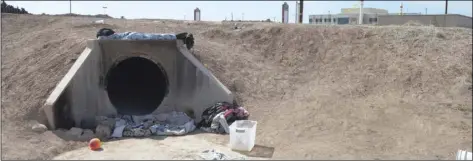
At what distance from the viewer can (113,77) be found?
12352 mm

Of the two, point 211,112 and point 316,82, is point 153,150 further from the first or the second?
point 316,82

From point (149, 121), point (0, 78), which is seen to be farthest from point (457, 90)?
point (0, 78)

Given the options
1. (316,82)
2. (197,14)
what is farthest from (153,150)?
(197,14)

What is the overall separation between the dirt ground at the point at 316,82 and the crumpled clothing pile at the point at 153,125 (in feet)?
3.24

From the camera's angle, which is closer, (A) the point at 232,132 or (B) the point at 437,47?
(A) the point at 232,132

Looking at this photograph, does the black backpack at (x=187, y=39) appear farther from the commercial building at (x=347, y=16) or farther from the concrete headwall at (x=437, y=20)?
the commercial building at (x=347, y=16)

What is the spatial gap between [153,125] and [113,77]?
274 centimetres

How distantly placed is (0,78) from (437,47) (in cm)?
1131

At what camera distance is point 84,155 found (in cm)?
829

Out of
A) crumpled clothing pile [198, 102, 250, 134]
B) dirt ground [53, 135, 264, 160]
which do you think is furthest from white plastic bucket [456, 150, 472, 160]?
crumpled clothing pile [198, 102, 250, 134]

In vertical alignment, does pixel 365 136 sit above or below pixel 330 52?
below

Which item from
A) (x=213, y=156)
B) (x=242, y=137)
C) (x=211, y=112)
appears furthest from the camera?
(x=211, y=112)

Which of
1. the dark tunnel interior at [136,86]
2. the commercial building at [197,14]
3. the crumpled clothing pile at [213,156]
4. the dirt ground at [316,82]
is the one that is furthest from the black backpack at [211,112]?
the commercial building at [197,14]

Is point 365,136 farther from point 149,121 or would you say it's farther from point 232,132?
point 149,121
